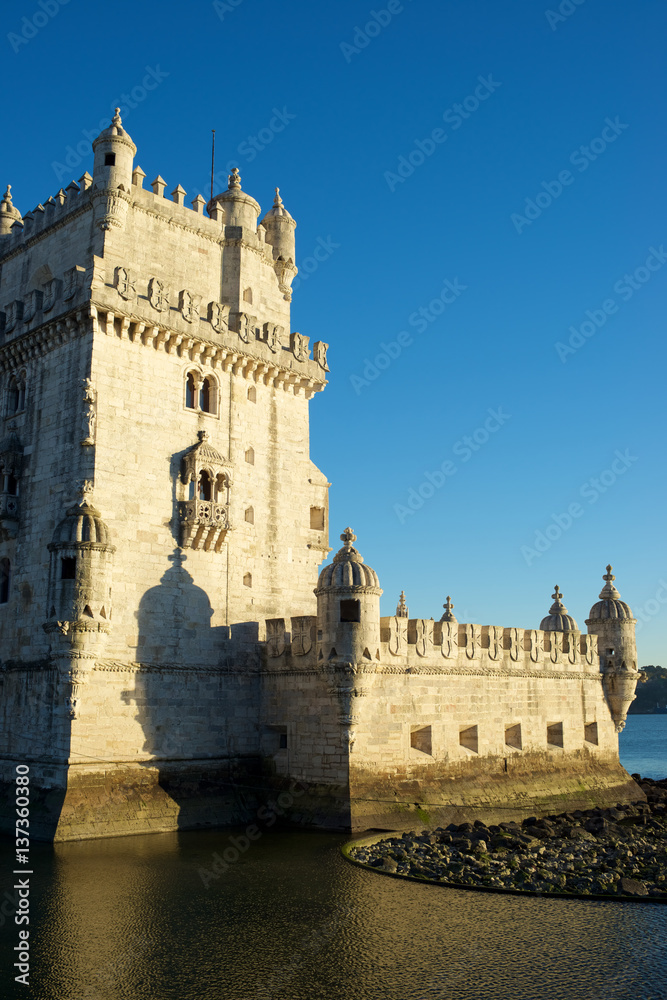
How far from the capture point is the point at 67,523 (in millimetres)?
25547

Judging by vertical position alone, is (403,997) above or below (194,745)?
below

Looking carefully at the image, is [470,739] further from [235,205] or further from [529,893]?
[235,205]

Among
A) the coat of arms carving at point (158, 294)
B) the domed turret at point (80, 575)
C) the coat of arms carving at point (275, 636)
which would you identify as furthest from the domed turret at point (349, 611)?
the coat of arms carving at point (158, 294)

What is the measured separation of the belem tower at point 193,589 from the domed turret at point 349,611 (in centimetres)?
6

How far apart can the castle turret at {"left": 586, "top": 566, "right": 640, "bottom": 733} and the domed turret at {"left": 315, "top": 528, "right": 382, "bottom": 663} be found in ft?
52.0

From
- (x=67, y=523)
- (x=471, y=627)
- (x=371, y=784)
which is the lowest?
(x=371, y=784)

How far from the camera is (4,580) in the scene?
30031 millimetres

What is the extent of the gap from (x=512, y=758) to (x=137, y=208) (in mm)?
24531

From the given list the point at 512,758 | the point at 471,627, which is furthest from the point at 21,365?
the point at 512,758

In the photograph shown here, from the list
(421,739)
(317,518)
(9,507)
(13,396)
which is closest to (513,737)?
(421,739)

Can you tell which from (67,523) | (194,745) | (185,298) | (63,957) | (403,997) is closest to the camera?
(403,997)

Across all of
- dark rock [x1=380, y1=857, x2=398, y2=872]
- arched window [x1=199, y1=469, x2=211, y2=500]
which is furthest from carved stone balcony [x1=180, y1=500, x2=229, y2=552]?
dark rock [x1=380, y1=857, x2=398, y2=872]

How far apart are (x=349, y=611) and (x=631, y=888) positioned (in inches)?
432

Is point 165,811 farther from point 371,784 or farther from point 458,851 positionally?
point 458,851
